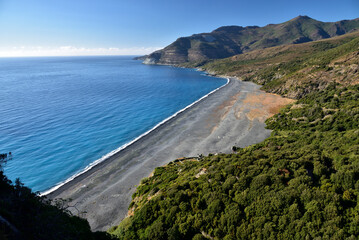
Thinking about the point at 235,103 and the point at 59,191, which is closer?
the point at 59,191

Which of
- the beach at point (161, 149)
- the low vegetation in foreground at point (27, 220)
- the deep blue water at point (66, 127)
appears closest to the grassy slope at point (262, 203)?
the beach at point (161, 149)

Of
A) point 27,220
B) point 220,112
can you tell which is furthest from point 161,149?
point 220,112

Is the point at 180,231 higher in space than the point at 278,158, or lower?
lower

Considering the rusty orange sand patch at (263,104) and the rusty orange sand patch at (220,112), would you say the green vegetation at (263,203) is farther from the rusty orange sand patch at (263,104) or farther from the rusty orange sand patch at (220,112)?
the rusty orange sand patch at (263,104)

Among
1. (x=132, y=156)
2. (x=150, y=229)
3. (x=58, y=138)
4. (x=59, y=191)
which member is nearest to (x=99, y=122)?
(x=58, y=138)

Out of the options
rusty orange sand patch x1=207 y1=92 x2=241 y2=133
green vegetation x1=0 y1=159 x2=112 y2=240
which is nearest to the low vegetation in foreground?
green vegetation x1=0 y1=159 x2=112 y2=240

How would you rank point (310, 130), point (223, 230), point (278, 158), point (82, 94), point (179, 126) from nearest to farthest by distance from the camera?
point (223, 230) → point (278, 158) → point (310, 130) → point (179, 126) → point (82, 94)

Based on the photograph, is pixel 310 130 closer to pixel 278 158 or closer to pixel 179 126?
pixel 278 158
